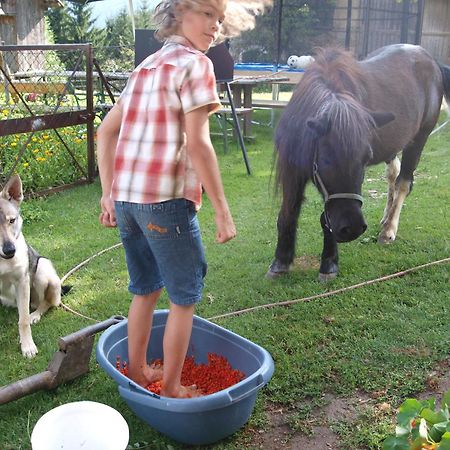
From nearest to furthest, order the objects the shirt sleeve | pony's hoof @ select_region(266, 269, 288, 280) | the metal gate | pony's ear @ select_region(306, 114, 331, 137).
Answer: the shirt sleeve < pony's ear @ select_region(306, 114, 331, 137) < pony's hoof @ select_region(266, 269, 288, 280) < the metal gate

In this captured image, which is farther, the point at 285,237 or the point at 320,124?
→ the point at 285,237

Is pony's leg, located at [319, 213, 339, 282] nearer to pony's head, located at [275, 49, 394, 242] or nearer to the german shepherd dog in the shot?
pony's head, located at [275, 49, 394, 242]

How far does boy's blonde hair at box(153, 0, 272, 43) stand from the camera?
6.66ft

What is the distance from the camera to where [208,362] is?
2.96 meters

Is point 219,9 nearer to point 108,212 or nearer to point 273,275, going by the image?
point 108,212

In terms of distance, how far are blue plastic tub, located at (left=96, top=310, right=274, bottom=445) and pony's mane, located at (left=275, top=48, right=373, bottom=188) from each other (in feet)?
4.26

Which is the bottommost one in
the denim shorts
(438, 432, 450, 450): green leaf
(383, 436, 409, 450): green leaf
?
(383, 436, 409, 450): green leaf

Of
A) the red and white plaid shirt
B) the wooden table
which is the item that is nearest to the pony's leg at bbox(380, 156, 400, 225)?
the red and white plaid shirt

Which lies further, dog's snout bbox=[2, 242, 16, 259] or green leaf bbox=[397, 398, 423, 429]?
dog's snout bbox=[2, 242, 16, 259]

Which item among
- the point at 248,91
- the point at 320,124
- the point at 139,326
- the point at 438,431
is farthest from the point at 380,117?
the point at 248,91

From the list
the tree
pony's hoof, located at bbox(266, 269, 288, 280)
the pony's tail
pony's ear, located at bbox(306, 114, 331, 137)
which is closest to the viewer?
pony's ear, located at bbox(306, 114, 331, 137)

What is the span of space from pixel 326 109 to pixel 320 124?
0.45 ft

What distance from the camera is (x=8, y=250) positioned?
3.12 meters

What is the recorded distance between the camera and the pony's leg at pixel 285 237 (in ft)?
13.0
